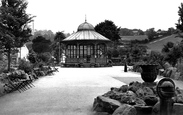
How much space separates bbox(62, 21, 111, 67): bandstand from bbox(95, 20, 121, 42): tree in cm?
2333

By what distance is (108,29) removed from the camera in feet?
229

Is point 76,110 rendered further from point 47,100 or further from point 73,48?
point 73,48

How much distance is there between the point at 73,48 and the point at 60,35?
30.9 meters

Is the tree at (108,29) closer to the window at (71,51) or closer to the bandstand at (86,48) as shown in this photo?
the bandstand at (86,48)

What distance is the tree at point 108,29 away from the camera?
69.2m

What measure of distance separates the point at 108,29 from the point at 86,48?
2763 cm

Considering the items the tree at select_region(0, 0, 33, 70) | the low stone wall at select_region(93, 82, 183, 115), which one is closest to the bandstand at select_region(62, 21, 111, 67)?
the tree at select_region(0, 0, 33, 70)

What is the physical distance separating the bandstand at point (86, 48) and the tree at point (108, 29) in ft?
76.5

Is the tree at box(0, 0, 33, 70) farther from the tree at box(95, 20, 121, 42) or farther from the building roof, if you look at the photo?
the tree at box(95, 20, 121, 42)

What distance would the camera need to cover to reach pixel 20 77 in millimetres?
15883

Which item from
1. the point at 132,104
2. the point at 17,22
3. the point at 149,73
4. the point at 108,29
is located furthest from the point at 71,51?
the point at 132,104

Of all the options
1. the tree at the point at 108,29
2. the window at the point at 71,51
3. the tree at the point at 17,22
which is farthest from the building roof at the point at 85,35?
the tree at the point at 108,29

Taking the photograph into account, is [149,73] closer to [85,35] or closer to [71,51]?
[85,35]

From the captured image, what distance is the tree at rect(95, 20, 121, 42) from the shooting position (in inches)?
2724
